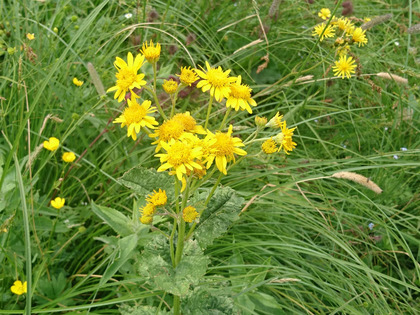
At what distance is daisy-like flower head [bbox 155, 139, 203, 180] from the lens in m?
1.12

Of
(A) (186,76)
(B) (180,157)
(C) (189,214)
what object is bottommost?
(C) (189,214)

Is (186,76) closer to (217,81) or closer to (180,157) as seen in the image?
(217,81)

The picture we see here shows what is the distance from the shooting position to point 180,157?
3.67ft

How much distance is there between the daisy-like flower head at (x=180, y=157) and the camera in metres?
1.12

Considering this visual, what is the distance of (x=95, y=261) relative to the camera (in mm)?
1938

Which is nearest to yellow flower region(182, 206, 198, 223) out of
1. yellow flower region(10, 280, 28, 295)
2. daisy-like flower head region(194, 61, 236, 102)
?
daisy-like flower head region(194, 61, 236, 102)

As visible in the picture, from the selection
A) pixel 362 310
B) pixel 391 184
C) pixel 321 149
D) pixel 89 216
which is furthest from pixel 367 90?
pixel 89 216

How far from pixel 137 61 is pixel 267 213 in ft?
3.15

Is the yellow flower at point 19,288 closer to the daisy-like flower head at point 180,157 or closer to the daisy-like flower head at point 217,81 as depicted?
the daisy-like flower head at point 180,157

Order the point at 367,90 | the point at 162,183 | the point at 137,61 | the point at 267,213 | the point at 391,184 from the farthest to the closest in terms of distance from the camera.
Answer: the point at 367,90 < the point at 391,184 < the point at 267,213 < the point at 162,183 < the point at 137,61

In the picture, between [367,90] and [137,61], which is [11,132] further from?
[367,90]

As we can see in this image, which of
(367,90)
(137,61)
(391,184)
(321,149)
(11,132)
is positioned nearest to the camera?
(137,61)

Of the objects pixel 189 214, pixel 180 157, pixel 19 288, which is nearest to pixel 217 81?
pixel 180 157

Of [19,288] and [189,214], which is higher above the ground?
[189,214]
